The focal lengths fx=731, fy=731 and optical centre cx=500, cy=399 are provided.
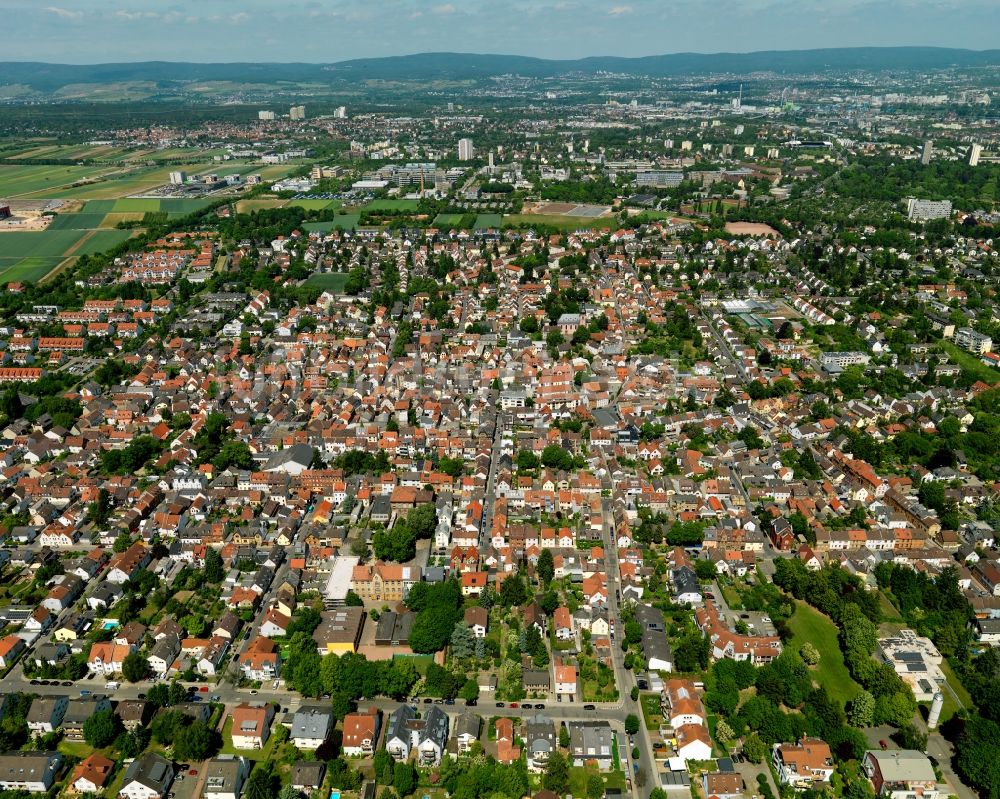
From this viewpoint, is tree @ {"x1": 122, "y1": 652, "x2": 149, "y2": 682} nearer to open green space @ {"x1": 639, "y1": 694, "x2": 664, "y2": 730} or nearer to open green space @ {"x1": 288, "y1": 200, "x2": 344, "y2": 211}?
open green space @ {"x1": 639, "y1": 694, "x2": 664, "y2": 730}

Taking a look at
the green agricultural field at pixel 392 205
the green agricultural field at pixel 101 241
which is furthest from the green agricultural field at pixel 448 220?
the green agricultural field at pixel 101 241

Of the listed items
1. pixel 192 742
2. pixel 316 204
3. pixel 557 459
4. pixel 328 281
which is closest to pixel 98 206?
pixel 316 204

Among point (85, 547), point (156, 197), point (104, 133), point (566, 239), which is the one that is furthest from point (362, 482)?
point (104, 133)

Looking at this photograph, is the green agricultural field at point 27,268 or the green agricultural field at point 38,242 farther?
the green agricultural field at point 38,242

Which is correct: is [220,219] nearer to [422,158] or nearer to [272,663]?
[422,158]

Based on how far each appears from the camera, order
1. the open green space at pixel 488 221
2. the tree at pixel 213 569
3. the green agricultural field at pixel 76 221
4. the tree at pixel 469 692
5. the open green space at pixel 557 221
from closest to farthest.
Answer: the tree at pixel 469 692, the tree at pixel 213 569, the green agricultural field at pixel 76 221, the open green space at pixel 557 221, the open green space at pixel 488 221

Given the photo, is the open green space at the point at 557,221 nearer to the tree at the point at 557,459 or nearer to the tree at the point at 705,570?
the tree at the point at 557,459

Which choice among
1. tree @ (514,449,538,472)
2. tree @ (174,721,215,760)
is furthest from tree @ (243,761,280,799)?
tree @ (514,449,538,472)
